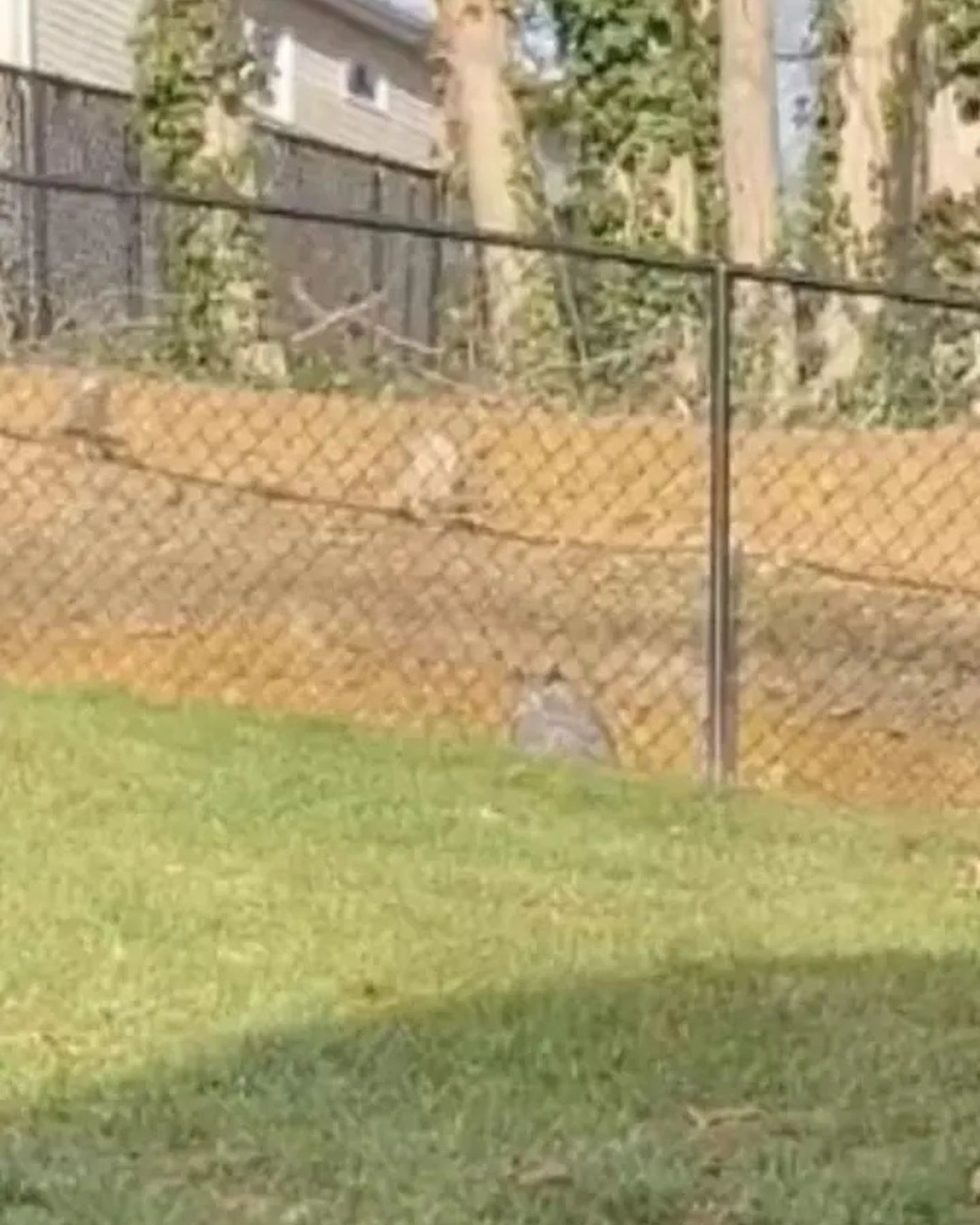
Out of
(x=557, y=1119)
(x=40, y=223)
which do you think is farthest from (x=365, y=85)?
(x=557, y=1119)

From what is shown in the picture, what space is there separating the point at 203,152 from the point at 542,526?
227 inches

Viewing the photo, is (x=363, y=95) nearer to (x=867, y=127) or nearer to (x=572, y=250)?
(x=867, y=127)

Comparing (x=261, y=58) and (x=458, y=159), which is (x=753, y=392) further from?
(x=261, y=58)

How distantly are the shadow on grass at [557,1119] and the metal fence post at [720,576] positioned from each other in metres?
2.62

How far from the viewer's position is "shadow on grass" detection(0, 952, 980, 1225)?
11.8 feet

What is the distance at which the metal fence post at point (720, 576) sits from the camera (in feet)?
24.5

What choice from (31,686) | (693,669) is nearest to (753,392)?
(693,669)

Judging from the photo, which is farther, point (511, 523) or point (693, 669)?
point (511, 523)

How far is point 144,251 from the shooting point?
570 inches

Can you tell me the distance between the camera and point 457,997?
15.4 ft

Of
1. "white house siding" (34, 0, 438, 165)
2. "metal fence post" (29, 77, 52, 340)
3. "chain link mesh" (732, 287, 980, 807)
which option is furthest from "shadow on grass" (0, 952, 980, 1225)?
"white house siding" (34, 0, 438, 165)

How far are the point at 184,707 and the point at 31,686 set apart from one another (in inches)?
19.9

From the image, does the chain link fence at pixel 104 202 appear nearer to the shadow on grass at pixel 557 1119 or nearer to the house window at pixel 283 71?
the house window at pixel 283 71

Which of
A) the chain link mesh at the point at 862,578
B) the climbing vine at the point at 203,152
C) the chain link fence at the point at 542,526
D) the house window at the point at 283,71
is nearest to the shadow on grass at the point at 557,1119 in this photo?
the chain link fence at the point at 542,526
